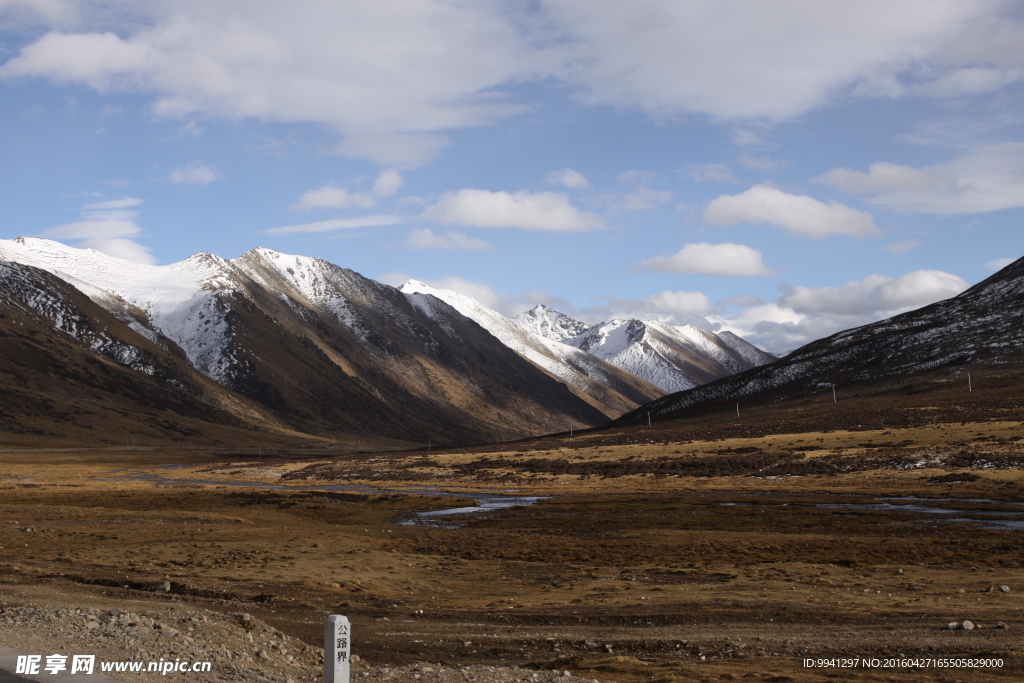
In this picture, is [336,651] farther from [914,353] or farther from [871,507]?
[914,353]

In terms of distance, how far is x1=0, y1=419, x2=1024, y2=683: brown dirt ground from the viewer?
20109 millimetres

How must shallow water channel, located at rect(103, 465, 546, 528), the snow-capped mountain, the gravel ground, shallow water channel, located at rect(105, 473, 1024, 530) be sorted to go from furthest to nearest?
the snow-capped mountain → shallow water channel, located at rect(103, 465, 546, 528) → shallow water channel, located at rect(105, 473, 1024, 530) → the gravel ground

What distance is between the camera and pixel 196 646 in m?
16.6

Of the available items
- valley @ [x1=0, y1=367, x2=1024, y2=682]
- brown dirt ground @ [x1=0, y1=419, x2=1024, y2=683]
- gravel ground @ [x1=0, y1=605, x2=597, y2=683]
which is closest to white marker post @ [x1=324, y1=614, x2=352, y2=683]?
gravel ground @ [x1=0, y1=605, x2=597, y2=683]

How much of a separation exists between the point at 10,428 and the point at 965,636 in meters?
216

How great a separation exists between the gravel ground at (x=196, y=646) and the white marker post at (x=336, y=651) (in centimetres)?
373

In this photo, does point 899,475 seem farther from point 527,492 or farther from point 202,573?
point 202,573

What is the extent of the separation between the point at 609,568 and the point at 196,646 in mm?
21242

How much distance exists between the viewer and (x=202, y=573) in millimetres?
32125

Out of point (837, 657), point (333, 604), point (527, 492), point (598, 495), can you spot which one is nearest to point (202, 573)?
point (333, 604)

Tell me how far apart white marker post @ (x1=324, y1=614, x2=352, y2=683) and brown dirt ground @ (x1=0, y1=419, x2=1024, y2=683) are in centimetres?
771

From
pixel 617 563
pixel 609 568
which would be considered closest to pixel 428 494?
pixel 617 563

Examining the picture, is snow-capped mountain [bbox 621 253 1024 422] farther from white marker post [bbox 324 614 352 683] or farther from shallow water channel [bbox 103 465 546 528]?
white marker post [bbox 324 614 352 683]

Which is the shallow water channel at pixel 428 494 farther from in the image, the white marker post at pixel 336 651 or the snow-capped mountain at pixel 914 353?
the snow-capped mountain at pixel 914 353
